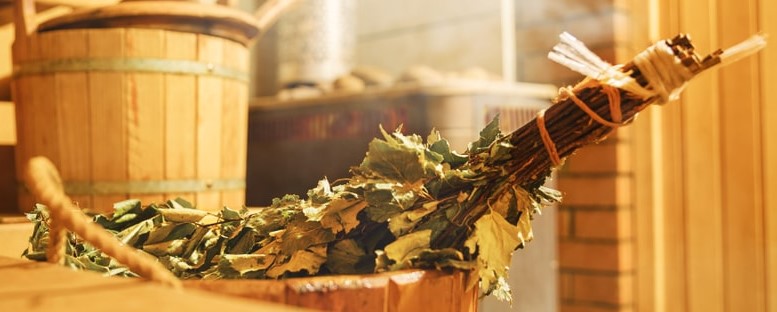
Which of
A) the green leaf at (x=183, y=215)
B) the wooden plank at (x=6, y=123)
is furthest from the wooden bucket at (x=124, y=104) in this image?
the green leaf at (x=183, y=215)

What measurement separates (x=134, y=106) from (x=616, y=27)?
1.62m

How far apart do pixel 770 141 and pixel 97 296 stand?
2.11 metres

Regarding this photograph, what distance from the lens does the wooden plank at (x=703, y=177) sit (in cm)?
241

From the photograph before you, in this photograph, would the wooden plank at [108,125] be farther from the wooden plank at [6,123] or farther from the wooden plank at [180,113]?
the wooden plank at [6,123]

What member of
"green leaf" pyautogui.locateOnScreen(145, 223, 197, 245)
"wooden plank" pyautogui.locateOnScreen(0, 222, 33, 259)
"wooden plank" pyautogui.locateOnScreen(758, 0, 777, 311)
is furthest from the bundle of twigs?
"wooden plank" pyautogui.locateOnScreen(758, 0, 777, 311)

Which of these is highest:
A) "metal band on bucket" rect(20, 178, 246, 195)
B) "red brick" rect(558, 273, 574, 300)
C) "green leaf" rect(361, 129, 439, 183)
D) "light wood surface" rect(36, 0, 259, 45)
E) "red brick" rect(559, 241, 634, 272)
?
"light wood surface" rect(36, 0, 259, 45)

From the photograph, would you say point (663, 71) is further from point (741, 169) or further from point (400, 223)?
point (741, 169)

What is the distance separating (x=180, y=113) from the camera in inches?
83.3

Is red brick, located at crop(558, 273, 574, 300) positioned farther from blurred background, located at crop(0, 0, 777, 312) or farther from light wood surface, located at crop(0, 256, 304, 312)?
light wood surface, located at crop(0, 256, 304, 312)

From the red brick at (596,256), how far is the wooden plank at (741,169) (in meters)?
0.39

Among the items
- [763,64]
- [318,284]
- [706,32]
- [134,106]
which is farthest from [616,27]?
[318,284]

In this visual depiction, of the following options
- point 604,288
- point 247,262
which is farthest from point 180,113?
point 604,288

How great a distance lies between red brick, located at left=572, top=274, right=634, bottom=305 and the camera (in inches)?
107

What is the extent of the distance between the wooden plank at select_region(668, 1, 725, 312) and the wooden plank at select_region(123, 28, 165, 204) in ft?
5.31
